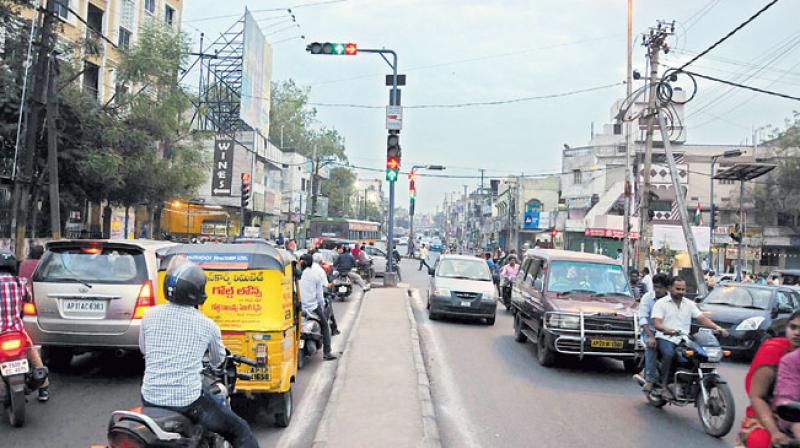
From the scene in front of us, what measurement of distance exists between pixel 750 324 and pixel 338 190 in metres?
79.3

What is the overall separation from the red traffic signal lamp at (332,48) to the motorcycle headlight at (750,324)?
36.3 feet

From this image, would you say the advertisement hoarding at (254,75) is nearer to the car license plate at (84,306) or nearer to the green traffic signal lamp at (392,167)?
the green traffic signal lamp at (392,167)

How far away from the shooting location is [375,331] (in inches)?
551

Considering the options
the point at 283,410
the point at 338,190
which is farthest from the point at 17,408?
the point at 338,190

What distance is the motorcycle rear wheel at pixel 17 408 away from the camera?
632cm

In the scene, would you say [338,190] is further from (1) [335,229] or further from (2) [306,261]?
(2) [306,261]

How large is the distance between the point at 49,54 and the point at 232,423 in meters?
15.8

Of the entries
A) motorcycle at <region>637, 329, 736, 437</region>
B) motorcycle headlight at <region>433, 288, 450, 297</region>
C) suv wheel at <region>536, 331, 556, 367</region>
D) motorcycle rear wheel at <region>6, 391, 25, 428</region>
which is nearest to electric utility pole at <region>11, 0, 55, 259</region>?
motorcycle headlight at <region>433, 288, 450, 297</region>

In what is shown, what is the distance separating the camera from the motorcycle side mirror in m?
3.51

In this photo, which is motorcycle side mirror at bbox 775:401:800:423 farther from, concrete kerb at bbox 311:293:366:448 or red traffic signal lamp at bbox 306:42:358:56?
red traffic signal lamp at bbox 306:42:358:56

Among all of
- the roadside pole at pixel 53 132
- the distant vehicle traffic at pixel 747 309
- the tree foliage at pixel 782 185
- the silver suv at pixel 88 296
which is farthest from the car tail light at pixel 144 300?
the tree foliage at pixel 782 185

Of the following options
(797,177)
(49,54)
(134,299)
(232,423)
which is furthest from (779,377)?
(797,177)

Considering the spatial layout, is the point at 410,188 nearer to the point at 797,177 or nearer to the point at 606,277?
the point at 606,277

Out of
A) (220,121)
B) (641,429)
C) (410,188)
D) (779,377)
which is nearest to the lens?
(779,377)
